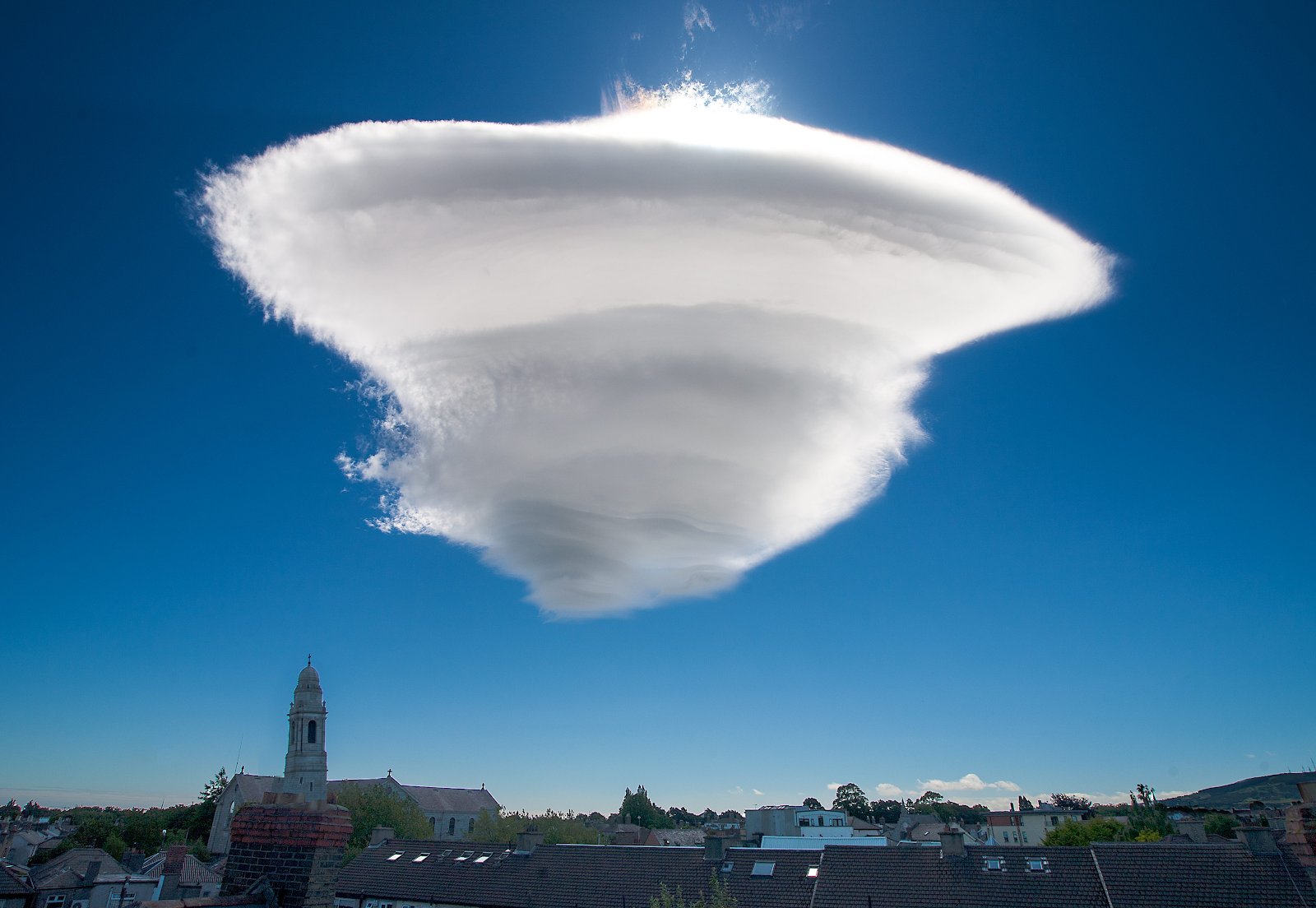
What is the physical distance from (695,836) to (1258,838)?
Answer: 10064cm

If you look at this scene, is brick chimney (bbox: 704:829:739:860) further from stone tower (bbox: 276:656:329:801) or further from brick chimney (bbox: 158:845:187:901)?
stone tower (bbox: 276:656:329:801)

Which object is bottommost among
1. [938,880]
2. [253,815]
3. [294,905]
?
[938,880]

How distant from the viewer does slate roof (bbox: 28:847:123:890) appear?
162 feet

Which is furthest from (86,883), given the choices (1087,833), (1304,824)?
(1087,833)

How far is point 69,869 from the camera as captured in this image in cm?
5159

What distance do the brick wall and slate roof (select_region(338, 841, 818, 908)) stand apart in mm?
34377

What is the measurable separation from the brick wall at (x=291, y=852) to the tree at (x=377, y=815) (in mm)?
78678

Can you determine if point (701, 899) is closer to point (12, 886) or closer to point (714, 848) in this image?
point (714, 848)

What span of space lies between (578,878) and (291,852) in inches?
1542

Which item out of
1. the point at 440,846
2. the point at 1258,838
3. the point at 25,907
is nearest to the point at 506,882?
the point at 440,846

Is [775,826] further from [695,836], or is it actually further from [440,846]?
[695,836]

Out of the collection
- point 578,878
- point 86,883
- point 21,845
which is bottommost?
point 578,878

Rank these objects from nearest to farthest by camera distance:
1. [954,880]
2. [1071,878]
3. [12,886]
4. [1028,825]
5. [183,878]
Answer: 1. [1071,878]
2. [954,880]
3. [12,886]
4. [183,878]
5. [1028,825]

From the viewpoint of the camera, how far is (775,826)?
246 ft
